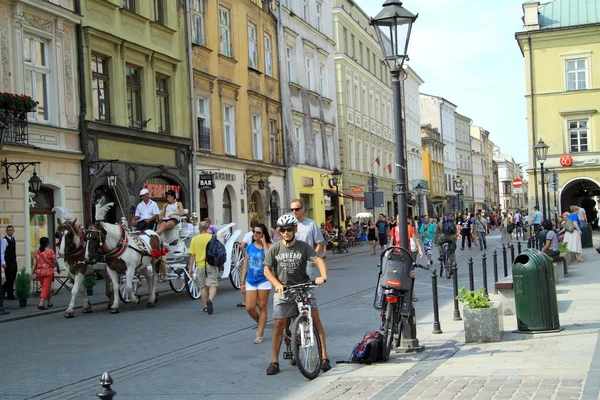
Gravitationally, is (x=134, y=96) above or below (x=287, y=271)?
above

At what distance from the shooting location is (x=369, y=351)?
28.5 feet

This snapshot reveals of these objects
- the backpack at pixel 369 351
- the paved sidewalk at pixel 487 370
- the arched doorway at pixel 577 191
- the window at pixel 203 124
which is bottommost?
the paved sidewalk at pixel 487 370

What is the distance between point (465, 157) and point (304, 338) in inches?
4047

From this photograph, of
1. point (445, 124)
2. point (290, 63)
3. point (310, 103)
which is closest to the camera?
point (290, 63)

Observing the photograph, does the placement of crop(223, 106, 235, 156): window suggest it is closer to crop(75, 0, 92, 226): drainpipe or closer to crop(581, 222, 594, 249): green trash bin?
crop(75, 0, 92, 226): drainpipe

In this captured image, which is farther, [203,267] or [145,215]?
[145,215]

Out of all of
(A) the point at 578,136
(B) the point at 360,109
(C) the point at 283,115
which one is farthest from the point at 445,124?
A: (C) the point at 283,115

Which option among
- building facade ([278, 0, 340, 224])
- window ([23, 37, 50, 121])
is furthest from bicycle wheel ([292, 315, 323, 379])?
building facade ([278, 0, 340, 224])

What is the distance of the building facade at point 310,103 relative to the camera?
128ft

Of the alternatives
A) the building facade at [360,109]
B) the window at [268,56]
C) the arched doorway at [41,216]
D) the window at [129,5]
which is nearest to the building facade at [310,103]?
the window at [268,56]

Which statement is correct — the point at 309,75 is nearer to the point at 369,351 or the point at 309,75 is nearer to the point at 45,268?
the point at 45,268

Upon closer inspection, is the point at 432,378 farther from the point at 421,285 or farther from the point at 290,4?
the point at 290,4

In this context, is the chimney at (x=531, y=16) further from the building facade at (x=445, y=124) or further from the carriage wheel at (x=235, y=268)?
the building facade at (x=445, y=124)

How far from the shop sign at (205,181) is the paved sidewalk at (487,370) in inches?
734
